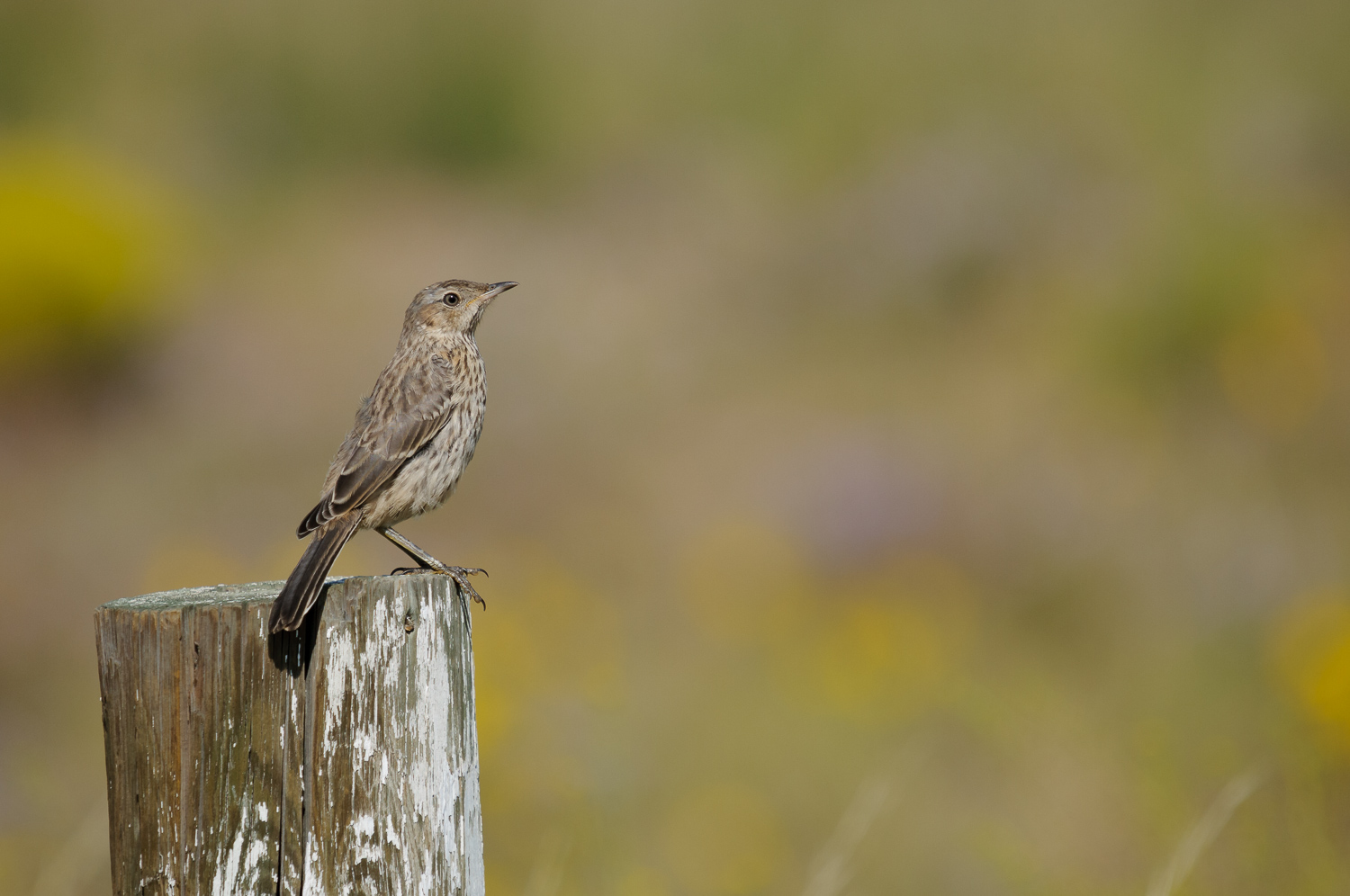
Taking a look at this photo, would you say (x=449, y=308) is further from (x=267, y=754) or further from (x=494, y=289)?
(x=267, y=754)

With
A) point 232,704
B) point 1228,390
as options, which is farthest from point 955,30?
point 232,704

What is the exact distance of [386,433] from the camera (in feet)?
15.0

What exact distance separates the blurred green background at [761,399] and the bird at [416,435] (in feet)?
4.91

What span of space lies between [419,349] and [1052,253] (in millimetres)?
12833

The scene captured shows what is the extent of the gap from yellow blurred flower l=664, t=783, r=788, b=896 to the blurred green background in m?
0.03

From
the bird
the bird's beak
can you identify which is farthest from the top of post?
the bird's beak

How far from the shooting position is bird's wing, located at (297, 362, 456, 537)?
4.28 m

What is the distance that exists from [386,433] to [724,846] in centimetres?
284

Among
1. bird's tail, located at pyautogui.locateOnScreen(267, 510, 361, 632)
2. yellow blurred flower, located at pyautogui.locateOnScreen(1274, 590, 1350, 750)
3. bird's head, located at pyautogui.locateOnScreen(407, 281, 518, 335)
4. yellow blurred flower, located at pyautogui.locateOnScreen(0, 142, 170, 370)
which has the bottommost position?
yellow blurred flower, located at pyautogui.locateOnScreen(1274, 590, 1350, 750)

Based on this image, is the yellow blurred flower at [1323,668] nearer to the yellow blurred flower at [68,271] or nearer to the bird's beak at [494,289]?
the bird's beak at [494,289]

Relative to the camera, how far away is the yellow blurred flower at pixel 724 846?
235 inches

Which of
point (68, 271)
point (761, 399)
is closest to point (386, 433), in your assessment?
point (761, 399)

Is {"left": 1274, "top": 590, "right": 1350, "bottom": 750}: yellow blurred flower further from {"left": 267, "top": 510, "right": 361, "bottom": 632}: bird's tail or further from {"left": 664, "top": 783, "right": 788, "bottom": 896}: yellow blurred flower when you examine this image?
{"left": 267, "top": 510, "right": 361, "bottom": 632}: bird's tail

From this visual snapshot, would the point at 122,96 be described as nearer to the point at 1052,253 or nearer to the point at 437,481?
the point at 1052,253
